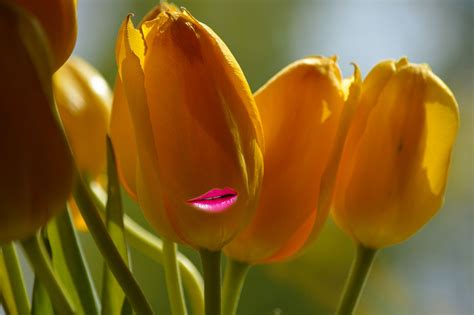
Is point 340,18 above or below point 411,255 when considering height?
above

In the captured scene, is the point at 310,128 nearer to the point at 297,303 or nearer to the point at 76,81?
the point at 76,81

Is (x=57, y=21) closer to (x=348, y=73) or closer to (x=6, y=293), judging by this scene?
(x=6, y=293)

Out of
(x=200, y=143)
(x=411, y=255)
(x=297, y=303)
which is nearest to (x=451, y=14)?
(x=411, y=255)

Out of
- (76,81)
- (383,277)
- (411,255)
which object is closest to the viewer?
(76,81)

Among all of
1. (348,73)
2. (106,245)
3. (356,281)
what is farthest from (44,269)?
(348,73)

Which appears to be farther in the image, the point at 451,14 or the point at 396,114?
the point at 451,14

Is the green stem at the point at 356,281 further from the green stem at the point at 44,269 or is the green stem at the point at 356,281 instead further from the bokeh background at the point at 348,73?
the bokeh background at the point at 348,73

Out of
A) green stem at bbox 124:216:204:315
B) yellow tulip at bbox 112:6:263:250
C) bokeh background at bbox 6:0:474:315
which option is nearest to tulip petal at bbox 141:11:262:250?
yellow tulip at bbox 112:6:263:250
